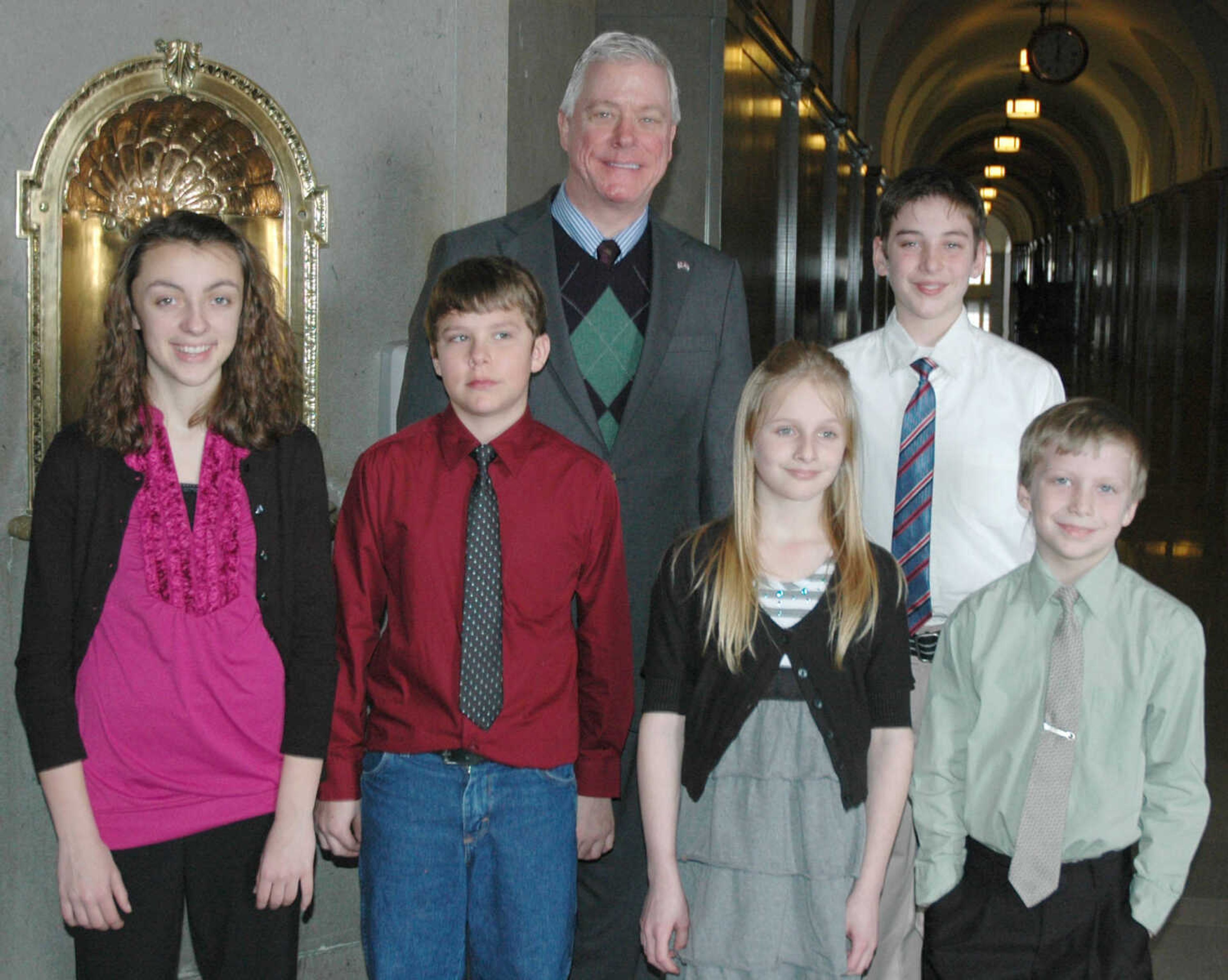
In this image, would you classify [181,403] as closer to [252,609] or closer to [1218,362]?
[252,609]

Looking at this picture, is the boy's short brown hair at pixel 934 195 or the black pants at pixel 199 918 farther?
the boy's short brown hair at pixel 934 195

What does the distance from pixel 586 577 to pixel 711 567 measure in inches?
10.4

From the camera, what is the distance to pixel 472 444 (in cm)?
245

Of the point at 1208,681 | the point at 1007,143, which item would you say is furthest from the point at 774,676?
the point at 1007,143

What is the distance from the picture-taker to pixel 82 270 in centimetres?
294

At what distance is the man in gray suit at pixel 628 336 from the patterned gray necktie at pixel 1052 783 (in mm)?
855

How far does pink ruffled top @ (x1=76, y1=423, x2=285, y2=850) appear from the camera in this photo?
7.47 feet

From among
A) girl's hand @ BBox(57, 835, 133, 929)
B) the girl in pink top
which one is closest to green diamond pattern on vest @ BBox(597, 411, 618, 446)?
the girl in pink top

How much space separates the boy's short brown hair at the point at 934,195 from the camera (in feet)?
9.32

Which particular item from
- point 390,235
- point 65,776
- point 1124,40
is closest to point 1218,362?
point 1124,40

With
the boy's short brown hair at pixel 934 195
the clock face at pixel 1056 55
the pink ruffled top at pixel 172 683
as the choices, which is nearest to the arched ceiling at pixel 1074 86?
the clock face at pixel 1056 55

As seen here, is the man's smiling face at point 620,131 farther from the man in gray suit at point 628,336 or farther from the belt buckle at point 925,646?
the belt buckle at point 925,646

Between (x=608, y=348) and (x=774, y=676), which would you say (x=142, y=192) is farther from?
(x=774, y=676)

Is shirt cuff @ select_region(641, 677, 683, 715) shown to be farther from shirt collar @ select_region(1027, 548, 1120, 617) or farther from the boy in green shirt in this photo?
shirt collar @ select_region(1027, 548, 1120, 617)
